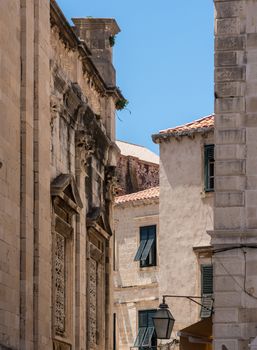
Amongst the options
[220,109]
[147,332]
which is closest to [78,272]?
[220,109]

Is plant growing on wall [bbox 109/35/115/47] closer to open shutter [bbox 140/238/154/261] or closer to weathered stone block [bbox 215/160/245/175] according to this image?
open shutter [bbox 140/238/154/261]

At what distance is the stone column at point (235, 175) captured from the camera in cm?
2148

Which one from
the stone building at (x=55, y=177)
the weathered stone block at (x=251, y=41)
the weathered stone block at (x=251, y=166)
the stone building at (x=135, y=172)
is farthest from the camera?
the stone building at (x=135, y=172)

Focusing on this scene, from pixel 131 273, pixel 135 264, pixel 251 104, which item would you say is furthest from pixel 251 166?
pixel 131 273

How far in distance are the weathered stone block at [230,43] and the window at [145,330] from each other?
2317 centimetres

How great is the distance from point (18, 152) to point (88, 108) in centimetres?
632

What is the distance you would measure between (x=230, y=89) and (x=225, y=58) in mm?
461

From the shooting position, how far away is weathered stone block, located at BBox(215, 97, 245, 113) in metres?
22.0

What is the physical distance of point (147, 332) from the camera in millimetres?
45406

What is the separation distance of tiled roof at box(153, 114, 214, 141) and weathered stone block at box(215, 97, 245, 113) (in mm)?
18166

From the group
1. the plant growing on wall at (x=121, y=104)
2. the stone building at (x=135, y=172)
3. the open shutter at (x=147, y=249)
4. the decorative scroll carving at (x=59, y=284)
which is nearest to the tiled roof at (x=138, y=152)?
the stone building at (x=135, y=172)

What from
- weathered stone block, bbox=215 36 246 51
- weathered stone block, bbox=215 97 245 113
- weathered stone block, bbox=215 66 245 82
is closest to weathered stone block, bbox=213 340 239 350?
weathered stone block, bbox=215 97 245 113

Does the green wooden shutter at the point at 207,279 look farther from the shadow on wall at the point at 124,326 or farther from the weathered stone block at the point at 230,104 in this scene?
the weathered stone block at the point at 230,104

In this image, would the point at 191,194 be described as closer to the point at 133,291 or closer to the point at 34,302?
the point at 133,291
